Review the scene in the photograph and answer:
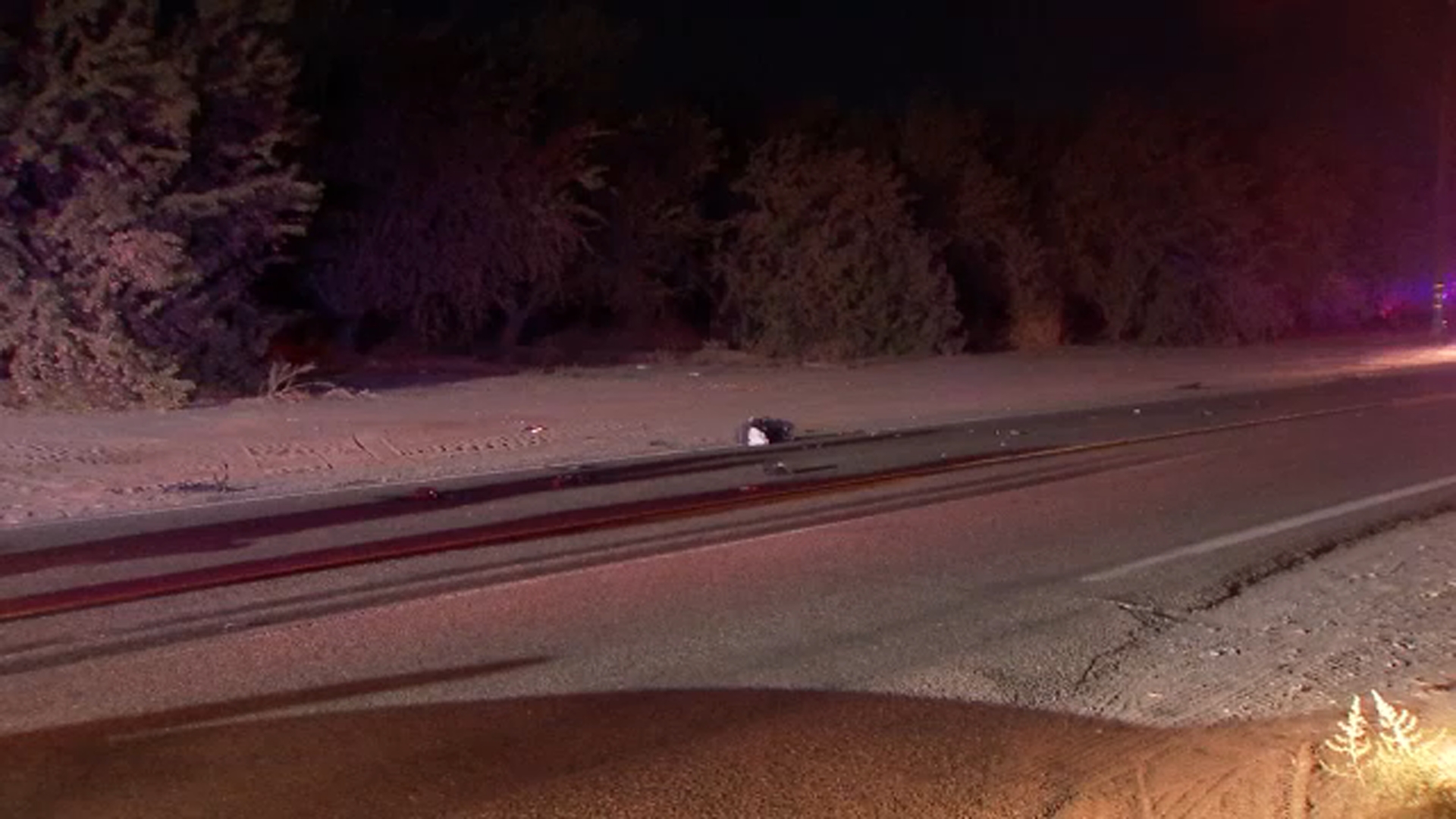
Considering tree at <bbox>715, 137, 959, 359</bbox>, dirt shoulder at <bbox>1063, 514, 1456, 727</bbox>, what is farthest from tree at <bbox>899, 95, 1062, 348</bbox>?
dirt shoulder at <bbox>1063, 514, 1456, 727</bbox>

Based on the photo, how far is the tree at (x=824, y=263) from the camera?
40.1 metres

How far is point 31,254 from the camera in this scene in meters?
22.8

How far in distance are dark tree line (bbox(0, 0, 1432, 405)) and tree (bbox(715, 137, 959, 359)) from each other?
8cm

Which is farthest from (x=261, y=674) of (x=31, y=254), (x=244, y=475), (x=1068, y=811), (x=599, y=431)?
(x=31, y=254)

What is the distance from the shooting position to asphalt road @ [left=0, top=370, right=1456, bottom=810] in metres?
8.52

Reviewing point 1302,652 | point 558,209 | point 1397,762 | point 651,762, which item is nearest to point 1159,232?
point 558,209

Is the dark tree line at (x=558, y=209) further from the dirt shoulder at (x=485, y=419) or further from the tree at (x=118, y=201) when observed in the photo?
the dirt shoulder at (x=485, y=419)

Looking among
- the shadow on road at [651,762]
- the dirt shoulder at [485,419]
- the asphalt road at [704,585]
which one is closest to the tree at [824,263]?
the dirt shoulder at [485,419]

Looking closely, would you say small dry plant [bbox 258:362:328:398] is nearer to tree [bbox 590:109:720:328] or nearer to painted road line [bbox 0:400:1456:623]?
painted road line [bbox 0:400:1456:623]

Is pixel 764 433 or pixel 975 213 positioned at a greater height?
pixel 975 213

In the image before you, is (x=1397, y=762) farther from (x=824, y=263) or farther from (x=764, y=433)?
(x=824, y=263)

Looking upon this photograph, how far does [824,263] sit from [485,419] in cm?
1774

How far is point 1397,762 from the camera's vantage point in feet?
21.8

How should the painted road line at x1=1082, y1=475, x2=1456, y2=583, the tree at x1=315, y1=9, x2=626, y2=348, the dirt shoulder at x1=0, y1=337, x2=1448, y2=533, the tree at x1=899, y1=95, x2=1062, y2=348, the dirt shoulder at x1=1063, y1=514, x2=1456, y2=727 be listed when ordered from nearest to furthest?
the dirt shoulder at x1=1063, y1=514, x2=1456, y2=727 → the painted road line at x1=1082, y1=475, x2=1456, y2=583 → the dirt shoulder at x1=0, y1=337, x2=1448, y2=533 → the tree at x1=315, y1=9, x2=626, y2=348 → the tree at x1=899, y1=95, x2=1062, y2=348
